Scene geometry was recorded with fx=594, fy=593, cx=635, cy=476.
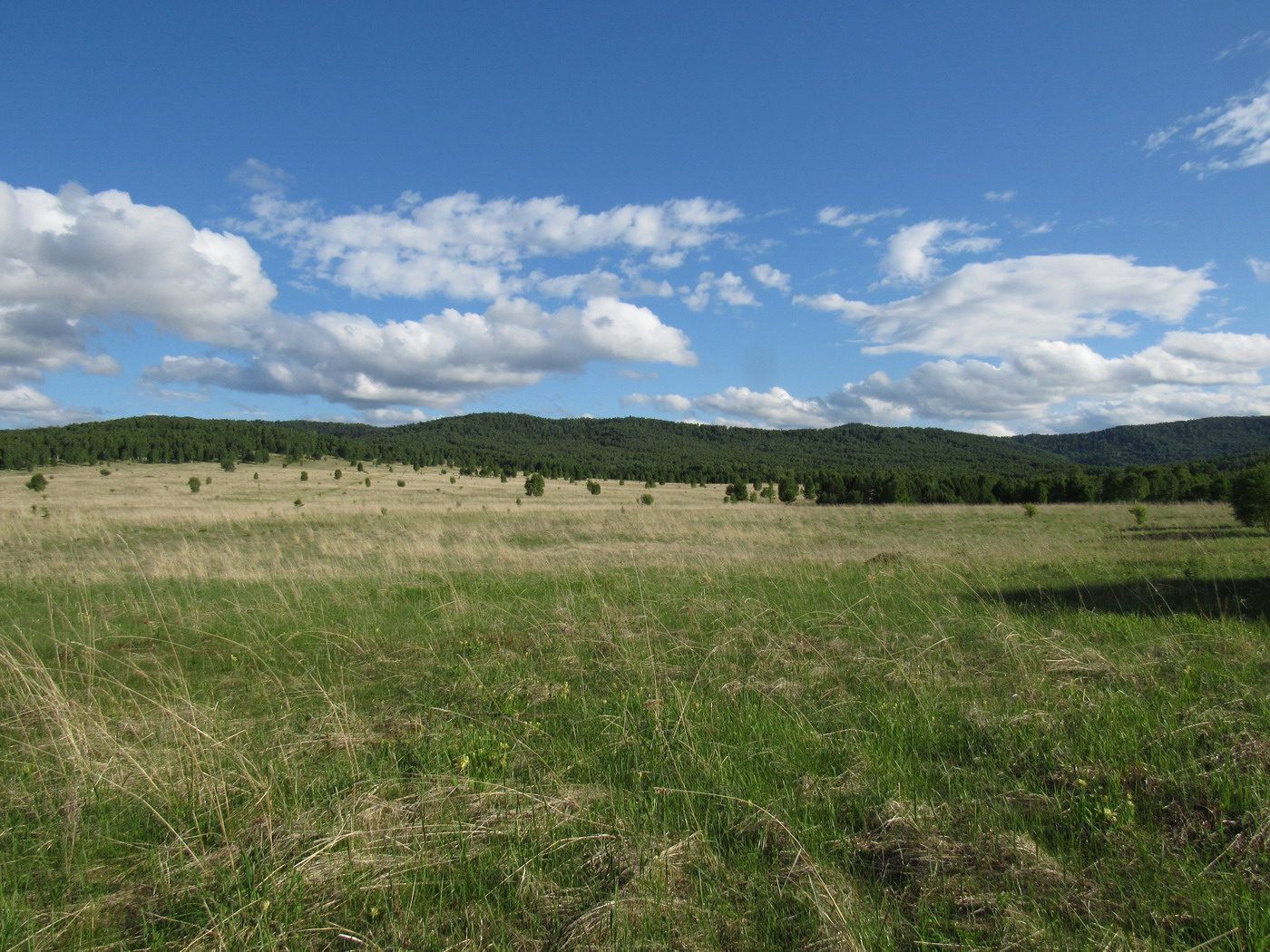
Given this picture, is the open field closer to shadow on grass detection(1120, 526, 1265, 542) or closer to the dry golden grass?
the dry golden grass

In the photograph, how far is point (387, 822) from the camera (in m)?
3.03

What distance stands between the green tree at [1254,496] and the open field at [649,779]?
74.0 ft

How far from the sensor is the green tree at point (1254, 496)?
23.6m

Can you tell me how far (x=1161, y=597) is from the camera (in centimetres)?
781

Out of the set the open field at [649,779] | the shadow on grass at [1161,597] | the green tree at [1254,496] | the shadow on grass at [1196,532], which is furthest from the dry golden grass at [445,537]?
the open field at [649,779]

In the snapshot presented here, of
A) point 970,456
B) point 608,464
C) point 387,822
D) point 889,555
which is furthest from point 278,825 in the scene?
point 970,456

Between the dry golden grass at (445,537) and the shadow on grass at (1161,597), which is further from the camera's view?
the dry golden grass at (445,537)

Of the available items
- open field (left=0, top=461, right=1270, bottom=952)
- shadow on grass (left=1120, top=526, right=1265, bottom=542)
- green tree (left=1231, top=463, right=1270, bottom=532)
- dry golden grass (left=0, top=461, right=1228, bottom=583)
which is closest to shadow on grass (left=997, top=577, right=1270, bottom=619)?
open field (left=0, top=461, right=1270, bottom=952)

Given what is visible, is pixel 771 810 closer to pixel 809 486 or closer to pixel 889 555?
pixel 889 555

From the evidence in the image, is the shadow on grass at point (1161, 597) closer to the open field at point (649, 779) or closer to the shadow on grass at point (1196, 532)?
the open field at point (649, 779)

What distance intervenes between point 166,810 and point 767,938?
328 cm

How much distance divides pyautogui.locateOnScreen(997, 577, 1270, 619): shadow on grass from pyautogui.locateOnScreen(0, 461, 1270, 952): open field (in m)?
0.20

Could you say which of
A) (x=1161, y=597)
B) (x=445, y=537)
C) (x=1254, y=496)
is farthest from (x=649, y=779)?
(x=1254, y=496)

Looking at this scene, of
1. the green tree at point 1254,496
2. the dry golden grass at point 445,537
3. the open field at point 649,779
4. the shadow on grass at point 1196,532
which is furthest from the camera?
the green tree at point 1254,496
